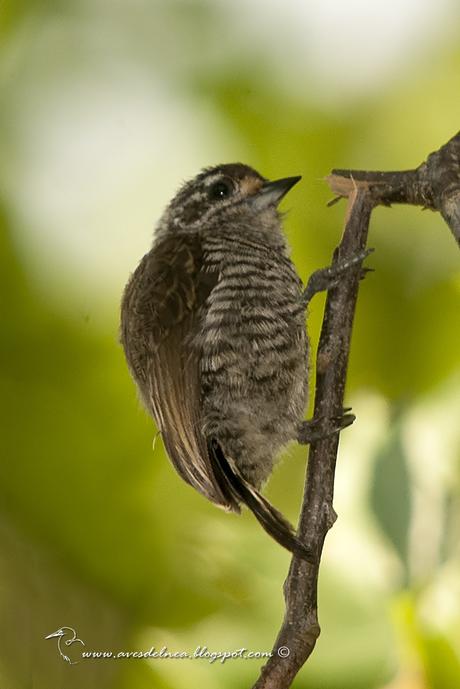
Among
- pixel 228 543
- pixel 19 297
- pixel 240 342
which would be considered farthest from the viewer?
pixel 19 297

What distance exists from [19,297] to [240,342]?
553mm

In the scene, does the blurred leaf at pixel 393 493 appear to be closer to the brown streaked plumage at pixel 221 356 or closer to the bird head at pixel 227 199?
the brown streaked plumage at pixel 221 356

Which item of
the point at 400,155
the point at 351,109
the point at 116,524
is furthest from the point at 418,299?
the point at 116,524

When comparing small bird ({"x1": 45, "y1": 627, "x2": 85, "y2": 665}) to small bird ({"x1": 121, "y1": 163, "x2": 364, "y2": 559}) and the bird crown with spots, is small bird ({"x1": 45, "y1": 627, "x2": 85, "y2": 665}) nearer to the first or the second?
small bird ({"x1": 121, "y1": 163, "x2": 364, "y2": 559})

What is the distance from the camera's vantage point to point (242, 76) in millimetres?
1761

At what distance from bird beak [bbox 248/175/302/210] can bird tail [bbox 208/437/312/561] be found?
1.55ft

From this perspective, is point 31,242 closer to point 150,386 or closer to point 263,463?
point 150,386

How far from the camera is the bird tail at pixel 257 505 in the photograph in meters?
1.19

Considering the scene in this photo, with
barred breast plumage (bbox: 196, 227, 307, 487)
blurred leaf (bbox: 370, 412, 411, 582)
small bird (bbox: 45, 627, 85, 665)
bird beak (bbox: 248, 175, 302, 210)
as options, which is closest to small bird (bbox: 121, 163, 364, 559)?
barred breast plumage (bbox: 196, 227, 307, 487)

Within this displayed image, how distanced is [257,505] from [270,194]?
0.60m

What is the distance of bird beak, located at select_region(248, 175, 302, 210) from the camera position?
1.60 metres

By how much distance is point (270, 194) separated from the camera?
1.61 m

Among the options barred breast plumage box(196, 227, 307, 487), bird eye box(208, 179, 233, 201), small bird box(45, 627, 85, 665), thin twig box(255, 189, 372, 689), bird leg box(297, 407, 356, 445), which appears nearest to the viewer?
thin twig box(255, 189, 372, 689)

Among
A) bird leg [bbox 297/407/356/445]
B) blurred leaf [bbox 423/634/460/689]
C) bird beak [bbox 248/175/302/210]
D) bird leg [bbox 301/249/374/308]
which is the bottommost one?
blurred leaf [bbox 423/634/460/689]
